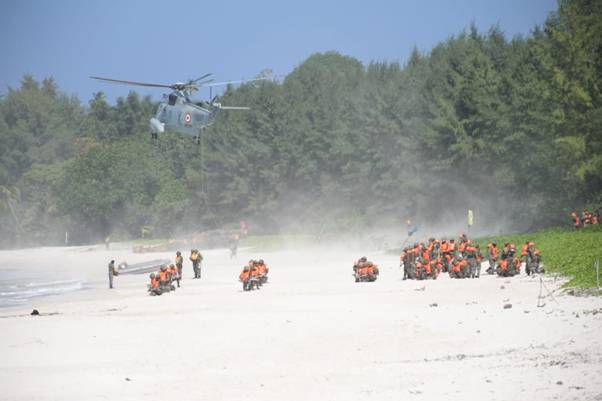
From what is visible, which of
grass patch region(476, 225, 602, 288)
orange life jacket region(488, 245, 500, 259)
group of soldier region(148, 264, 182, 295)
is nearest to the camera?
grass patch region(476, 225, 602, 288)

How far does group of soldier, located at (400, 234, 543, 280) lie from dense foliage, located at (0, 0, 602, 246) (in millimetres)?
19339

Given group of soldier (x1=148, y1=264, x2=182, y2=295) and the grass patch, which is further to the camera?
group of soldier (x1=148, y1=264, x2=182, y2=295)

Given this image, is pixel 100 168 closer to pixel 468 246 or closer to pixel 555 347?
pixel 468 246

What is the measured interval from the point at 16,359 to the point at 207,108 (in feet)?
101

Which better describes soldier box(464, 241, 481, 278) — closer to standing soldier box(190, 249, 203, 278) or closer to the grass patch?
the grass patch

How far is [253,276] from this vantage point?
3478cm

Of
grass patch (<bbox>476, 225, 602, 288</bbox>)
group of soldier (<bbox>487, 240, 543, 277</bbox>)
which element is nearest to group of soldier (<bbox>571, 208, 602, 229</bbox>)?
grass patch (<bbox>476, 225, 602, 288</bbox>)

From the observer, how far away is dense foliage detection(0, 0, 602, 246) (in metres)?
54.0

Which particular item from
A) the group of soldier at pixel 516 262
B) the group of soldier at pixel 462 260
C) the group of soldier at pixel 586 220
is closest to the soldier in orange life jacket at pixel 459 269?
the group of soldier at pixel 462 260

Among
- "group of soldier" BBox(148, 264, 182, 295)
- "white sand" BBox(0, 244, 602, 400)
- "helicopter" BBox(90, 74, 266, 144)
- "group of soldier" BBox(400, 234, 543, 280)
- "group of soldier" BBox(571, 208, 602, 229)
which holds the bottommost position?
"white sand" BBox(0, 244, 602, 400)

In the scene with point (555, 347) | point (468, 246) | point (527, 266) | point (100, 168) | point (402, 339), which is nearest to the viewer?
point (555, 347)

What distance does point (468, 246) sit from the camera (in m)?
32.1

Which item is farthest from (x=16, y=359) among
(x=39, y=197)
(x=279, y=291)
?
(x=39, y=197)

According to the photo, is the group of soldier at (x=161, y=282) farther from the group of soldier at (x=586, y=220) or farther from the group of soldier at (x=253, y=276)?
the group of soldier at (x=586, y=220)
